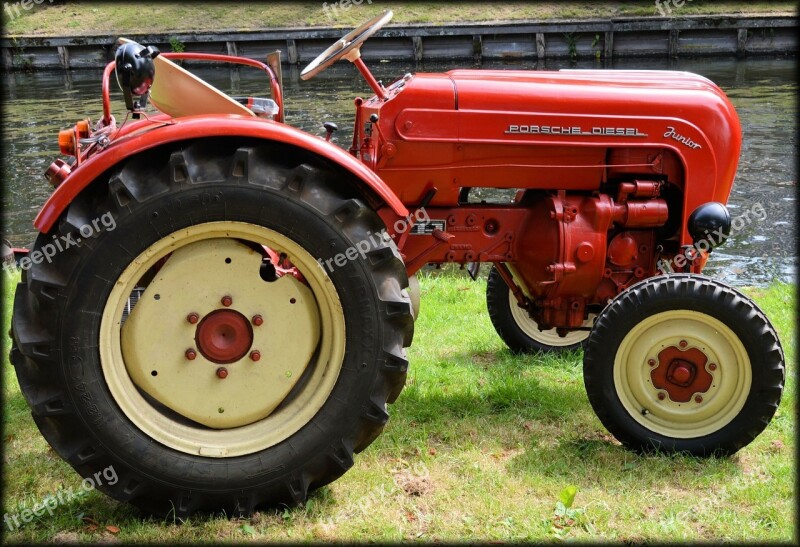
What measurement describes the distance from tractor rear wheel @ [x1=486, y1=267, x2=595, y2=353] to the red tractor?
4.21ft

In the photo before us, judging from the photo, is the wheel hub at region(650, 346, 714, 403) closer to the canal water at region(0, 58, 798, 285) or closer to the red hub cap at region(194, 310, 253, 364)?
the red hub cap at region(194, 310, 253, 364)

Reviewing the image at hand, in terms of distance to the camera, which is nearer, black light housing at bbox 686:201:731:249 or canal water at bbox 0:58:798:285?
black light housing at bbox 686:201:731:249

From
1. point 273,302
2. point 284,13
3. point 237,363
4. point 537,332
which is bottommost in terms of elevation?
point 537,332

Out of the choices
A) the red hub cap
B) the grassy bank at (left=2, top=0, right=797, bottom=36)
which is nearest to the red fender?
the red hub cap

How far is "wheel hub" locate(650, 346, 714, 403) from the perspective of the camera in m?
3.84

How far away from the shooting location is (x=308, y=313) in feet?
11.0

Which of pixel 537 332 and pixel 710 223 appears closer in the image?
pixel 710 223

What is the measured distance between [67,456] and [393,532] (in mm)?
1215

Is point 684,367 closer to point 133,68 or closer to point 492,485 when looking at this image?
point 492,485

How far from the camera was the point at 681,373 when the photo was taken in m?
3.84

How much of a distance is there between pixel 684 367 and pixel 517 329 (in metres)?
1.53

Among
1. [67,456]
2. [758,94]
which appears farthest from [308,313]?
[758,94]

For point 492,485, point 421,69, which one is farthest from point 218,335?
point 421,69

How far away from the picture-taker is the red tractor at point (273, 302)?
122 inches
